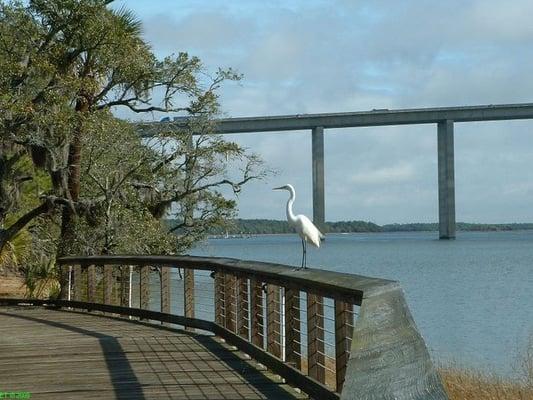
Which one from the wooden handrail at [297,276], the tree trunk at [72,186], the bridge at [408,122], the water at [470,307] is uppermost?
the bridge at [408,122]

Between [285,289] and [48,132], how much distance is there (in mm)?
11826

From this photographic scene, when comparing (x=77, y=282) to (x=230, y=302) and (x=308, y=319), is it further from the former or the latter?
(x=308, y=319)

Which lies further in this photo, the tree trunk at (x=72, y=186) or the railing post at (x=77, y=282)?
the tree trunk at (x=72, y=186)

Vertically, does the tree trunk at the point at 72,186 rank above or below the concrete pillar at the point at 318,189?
below

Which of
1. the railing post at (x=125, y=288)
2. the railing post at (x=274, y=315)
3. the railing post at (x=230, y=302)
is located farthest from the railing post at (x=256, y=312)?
the railing post at (x=125, y=288)

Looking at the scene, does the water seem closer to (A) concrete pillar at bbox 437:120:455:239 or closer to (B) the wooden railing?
(B) the wooden railing

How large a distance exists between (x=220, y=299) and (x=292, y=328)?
126 inches

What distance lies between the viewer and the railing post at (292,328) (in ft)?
27.1

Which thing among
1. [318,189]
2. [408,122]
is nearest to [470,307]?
[318,189]

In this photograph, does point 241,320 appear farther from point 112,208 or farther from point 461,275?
point 461,275

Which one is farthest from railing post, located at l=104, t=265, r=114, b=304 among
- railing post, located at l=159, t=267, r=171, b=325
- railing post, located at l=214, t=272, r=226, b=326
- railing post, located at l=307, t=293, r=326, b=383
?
railing post, located at l=307, t=293, r=326, b=383

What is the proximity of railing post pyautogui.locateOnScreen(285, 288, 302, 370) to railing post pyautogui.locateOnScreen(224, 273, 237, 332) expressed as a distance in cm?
212

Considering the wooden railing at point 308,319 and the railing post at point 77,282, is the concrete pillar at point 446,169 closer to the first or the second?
the railing post at point 77,282

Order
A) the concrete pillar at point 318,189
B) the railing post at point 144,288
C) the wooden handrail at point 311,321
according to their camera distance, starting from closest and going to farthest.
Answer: the wooden handrail at point 311,321, the railing post at point 144,288, the concrete pillar at point 318,189
